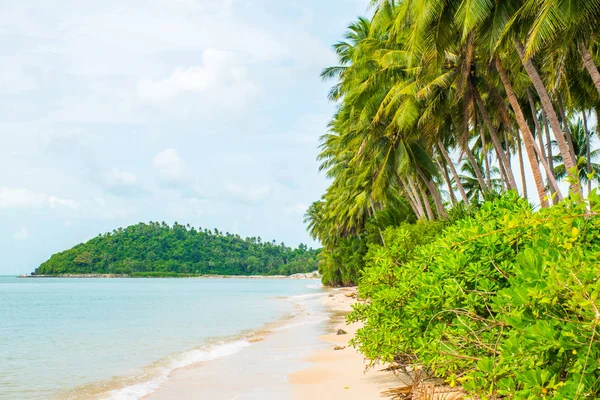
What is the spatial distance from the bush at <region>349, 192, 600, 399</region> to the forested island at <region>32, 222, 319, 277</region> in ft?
419

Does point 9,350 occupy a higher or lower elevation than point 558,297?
lower

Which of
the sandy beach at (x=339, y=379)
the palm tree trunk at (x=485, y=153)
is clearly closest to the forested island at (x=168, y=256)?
the palm tree trunk at (x=485, y=153)

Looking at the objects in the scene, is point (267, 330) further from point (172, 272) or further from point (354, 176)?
point (172, 272)

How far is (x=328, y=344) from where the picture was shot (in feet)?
42.3

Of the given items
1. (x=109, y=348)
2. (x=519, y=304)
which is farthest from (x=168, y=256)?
(x=519, y=304)

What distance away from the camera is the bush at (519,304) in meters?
2.66

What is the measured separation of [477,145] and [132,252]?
120 metres

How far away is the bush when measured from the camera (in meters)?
2.66

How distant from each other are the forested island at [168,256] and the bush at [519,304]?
128 m

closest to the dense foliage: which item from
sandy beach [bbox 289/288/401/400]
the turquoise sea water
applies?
sandy beach [bbox 289/288/401/400]

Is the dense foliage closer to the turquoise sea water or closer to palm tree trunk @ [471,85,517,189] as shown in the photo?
palm tree trunk @ [471,85,517,189]

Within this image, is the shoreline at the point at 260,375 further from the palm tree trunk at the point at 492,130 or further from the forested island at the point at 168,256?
the forested island at the point at 168,256

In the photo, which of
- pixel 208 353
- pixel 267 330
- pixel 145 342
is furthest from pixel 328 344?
pixel 145 342

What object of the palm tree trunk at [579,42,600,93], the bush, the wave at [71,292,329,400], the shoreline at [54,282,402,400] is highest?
the palm tree trunk at [579,42,600,93]
